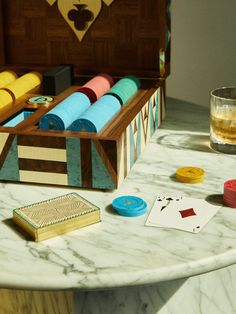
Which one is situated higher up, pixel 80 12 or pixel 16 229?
pixel 80 12

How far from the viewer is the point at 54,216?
2.74ft

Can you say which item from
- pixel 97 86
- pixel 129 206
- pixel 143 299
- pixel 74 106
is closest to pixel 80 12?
pixel 97 86

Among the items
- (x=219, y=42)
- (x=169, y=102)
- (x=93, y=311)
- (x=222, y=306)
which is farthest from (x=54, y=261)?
(x=219, y=42)

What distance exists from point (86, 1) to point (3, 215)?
0.60 meters

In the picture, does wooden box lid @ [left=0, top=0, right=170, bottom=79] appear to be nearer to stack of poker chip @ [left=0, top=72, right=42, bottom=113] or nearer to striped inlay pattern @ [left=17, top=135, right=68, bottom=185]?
stack of poker chip @ [left=0, top=72, right=42, bottom=113]

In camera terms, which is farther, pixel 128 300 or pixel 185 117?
pixel 185 117

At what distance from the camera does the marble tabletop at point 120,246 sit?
74 cm

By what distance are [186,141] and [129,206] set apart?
0.33 m

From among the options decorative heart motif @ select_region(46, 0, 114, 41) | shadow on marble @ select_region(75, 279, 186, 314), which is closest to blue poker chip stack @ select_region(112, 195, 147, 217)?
shadow on marble @ select_region(75, 279, 186, 314)

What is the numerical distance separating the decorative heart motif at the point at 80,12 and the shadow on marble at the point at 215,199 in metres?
0.55

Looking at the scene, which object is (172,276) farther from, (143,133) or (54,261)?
(143,133)

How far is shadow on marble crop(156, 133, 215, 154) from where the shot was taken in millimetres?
1147

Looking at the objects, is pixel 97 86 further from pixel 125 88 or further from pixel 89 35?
pixel 89 35

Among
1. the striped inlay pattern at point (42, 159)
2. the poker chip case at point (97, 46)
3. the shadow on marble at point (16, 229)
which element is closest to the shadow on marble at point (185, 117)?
the poker chip case at point (97, 46)
